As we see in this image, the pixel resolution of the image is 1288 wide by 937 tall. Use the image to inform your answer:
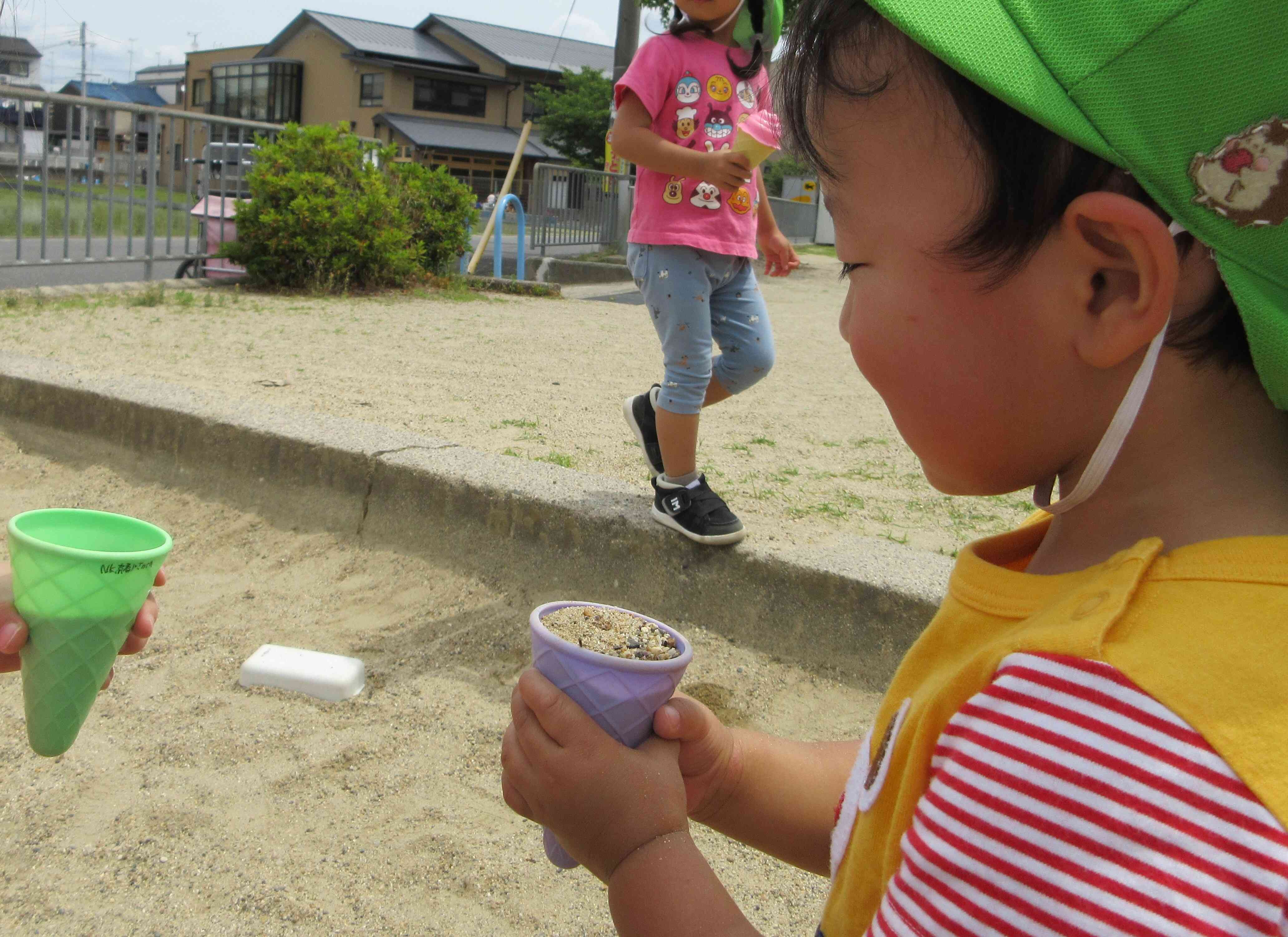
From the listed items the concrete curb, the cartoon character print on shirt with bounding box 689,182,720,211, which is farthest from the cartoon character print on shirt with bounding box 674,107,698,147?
the concrete curb

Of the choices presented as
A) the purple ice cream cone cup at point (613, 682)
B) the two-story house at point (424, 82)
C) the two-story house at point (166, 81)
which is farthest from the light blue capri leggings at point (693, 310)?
the two-story house at point (166, 81)

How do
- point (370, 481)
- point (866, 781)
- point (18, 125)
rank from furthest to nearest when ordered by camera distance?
1. point (18, 125)
2. point (370, 481)
3. point (866, 781)

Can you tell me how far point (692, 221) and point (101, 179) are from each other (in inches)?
299

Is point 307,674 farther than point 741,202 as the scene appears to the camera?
No

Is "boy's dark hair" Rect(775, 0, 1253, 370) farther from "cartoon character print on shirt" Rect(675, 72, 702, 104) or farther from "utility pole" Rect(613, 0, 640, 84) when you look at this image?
"utility pole" Rect(613, 0, 640, 84)

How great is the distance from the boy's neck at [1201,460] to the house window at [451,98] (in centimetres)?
4682

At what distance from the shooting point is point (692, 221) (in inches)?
124

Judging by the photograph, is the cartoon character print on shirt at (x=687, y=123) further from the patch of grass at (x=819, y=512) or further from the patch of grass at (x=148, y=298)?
the patch of grass at (x=148, y=298)

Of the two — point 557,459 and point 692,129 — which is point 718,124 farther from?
point 557,459

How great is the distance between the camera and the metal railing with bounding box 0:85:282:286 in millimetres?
8250

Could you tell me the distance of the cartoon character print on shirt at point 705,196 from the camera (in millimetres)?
3135

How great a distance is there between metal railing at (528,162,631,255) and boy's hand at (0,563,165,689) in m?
13.1

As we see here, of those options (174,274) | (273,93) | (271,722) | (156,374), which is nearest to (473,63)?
(273,93)

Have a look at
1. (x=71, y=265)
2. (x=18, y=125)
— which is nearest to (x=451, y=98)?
(x=71, y=265)
